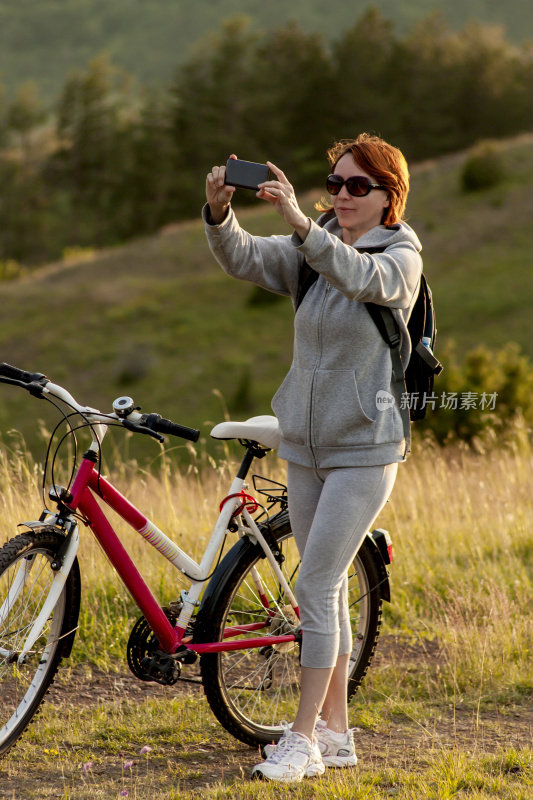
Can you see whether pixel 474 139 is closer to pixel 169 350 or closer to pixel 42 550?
pixel 169 350

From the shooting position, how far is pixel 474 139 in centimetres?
5803

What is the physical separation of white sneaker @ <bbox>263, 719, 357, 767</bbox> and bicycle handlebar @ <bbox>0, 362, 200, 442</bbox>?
48.0 inches

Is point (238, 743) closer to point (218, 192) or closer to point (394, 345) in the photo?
point (394, 345)

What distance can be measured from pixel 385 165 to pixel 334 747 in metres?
2.10

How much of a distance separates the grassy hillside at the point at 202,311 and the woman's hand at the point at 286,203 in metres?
20.8

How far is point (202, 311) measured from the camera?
3406 centimetres

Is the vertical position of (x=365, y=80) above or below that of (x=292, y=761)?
above

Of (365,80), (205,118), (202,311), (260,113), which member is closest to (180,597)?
(202,311)

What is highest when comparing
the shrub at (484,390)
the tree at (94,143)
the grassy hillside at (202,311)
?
the tree at (94,143)

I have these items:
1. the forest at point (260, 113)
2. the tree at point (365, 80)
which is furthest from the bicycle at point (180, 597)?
the tree at point (365, 80)

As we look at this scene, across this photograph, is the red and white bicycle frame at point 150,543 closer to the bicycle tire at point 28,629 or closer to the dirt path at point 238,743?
the bicycle tire at point 28,629

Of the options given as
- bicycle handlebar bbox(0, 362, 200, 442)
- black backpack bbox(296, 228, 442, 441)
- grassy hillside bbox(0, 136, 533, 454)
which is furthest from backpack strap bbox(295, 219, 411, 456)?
grassy hillside bbox(0, 136, 533, 454)

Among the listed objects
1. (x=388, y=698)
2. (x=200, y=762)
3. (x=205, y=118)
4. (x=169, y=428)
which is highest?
(x=205, y=118)

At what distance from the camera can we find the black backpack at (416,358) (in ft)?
10.4
